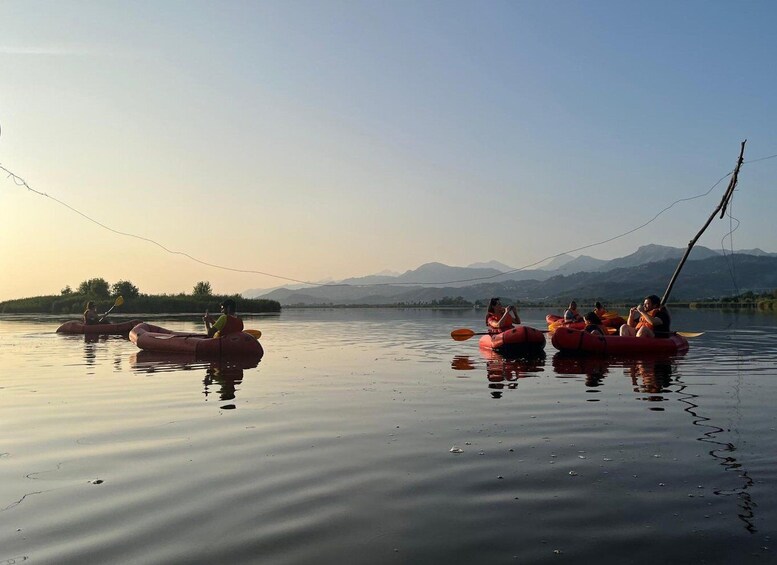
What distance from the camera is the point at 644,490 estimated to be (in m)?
6.59

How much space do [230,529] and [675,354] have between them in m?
19.8

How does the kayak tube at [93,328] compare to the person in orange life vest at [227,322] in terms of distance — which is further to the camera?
the kayak tube at [93,328]

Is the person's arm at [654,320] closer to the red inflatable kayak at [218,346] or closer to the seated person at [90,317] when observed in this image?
the red inflatable kayak at [218,346]

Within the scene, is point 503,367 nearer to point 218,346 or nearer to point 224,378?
point 224,378

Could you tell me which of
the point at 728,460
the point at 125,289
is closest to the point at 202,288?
the point at 125,289

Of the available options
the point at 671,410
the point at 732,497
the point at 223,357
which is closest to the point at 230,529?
the point at 732,497

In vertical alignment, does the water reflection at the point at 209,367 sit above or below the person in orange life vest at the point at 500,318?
below

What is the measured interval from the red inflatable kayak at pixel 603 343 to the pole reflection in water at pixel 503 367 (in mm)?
954

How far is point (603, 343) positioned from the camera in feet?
70.4

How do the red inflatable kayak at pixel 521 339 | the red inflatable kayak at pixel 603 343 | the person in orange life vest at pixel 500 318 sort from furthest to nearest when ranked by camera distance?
the person in orange life vest at pixel 500 318 → the red inflatable kayak at pixel 521 339 → the red inflatable kayak at pixel 603 343

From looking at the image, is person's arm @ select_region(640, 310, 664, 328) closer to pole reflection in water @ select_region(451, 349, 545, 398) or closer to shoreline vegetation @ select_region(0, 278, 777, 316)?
pole reflection in water @ select_region(451, 349, 545, 398)

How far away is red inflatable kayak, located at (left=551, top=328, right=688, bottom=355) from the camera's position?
2136cm

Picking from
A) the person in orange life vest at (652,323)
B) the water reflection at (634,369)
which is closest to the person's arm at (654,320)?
the person in orange life vest at (652,323)

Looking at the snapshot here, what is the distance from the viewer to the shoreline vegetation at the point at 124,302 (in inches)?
3295
